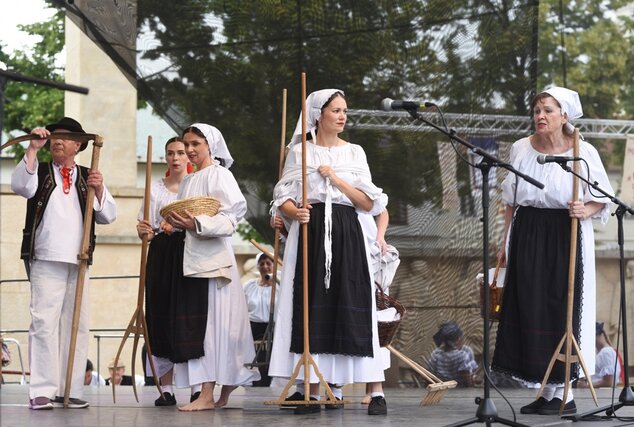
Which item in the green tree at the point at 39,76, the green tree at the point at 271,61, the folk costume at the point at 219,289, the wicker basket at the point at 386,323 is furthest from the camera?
the green tree at the point at 39,76

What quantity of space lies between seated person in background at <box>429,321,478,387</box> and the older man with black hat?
3.68 m

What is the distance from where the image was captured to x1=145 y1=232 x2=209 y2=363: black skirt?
24.7ft

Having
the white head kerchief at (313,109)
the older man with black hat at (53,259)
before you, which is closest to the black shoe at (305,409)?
the older man with black hat at (53,259)

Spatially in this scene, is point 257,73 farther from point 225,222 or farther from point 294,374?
point 294,374

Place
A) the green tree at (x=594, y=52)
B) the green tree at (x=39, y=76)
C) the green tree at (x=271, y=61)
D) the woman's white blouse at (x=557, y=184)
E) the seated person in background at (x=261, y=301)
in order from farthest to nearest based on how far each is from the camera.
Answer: the green tree at (x=39, y=76), the green tree at (x=594, y=52), the seated person in background at (x=261, y=301), the green tree at (x=271, y=61), the woman's white blouse at (x=557, y=184)

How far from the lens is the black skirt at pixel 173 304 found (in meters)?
7.52

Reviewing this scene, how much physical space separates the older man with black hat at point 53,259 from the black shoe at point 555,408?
2.78 metres

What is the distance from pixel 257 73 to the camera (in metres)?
10.5

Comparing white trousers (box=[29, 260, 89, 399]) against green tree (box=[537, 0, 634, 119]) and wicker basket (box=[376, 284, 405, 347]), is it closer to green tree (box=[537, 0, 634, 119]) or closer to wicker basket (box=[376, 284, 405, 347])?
wicker basket (box=[376, 284, 405, 347])

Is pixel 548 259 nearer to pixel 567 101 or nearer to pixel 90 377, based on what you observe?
pixel 567 101

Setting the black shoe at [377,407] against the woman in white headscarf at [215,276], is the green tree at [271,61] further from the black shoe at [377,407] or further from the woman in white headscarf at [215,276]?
the black shoe at [377,407]

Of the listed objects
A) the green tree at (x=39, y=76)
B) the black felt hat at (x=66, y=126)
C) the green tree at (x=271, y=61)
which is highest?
the green tree at (x=39, y=76)

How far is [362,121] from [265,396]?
8.97ft

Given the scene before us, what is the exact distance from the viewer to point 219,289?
24.9 feet
